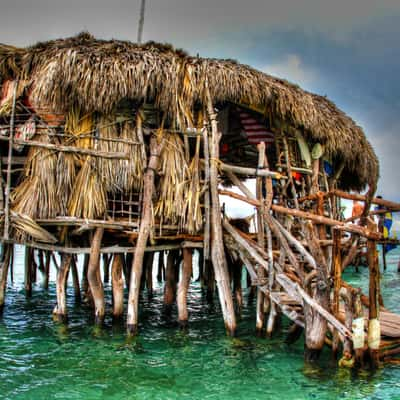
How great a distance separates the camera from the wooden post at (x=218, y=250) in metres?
9.66

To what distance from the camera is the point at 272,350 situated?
29.8ft

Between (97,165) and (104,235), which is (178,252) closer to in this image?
(104,235)

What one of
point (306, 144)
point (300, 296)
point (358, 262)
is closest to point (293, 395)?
point (300, 296)

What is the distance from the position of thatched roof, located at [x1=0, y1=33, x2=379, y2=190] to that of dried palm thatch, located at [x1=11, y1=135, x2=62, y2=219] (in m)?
1.13

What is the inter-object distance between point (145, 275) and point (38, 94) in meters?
8.14

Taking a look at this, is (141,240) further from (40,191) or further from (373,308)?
(373,308)

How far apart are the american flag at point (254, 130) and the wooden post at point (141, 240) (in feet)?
9.03

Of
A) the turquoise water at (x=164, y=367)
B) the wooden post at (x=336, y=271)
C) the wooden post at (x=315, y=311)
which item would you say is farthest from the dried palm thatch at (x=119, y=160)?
the wooden post at (x=336, y=271)

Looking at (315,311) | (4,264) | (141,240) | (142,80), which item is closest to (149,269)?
(4,264)

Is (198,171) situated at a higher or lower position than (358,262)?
higher

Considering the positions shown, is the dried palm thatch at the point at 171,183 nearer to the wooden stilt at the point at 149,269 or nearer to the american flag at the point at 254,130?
the american flag at the point at 254,130

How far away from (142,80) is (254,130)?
3.43 metres

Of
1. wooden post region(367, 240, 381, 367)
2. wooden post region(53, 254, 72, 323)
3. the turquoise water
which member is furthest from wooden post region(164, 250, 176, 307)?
wooden post region(367, 240, 381, 367)

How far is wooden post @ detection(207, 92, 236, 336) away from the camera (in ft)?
31.7
